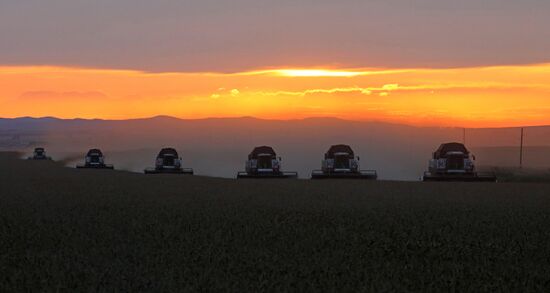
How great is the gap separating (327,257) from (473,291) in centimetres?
342

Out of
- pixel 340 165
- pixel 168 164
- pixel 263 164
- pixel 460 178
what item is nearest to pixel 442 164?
pixel 460 178

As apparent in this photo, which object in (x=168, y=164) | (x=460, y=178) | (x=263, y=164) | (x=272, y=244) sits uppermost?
(x=263, y=164)

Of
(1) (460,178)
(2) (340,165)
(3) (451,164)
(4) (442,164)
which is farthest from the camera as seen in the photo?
(2) (340,165)

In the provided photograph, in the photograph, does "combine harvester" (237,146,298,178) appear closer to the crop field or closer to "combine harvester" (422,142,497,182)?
"combine harvester" (422,142,497,182)

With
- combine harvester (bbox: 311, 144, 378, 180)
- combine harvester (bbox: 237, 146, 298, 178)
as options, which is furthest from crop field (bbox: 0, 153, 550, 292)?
combine harvester (bbox: 237, 146, 298, 178)

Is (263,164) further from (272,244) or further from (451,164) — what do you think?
(272,244)

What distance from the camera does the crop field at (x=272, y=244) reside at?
12773 mm

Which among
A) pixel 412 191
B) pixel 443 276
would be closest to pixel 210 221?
pixel 443 276

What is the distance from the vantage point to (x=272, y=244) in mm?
16734

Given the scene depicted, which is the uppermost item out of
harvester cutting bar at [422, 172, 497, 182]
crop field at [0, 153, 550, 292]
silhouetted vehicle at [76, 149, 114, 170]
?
silhouetted vehicle at [76, 149, 114, 170]

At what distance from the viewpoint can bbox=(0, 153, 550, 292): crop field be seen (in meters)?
12.8

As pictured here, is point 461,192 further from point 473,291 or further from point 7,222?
point 473,291

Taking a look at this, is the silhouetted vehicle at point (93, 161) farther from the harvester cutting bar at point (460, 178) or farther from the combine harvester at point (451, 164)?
the harvester cutting bar at point (460, 178)

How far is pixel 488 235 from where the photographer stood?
1822 cm
